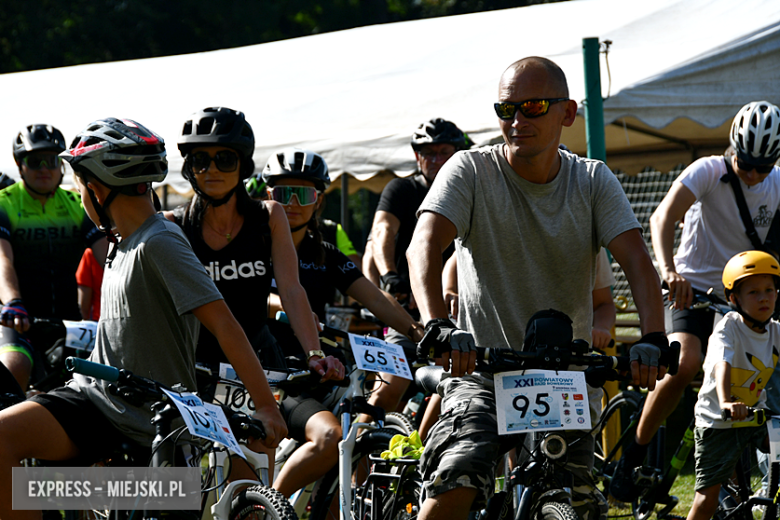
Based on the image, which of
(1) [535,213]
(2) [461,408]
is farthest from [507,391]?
(1) [535,213]

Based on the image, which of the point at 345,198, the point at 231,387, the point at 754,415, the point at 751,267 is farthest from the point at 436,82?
the point at 231,387

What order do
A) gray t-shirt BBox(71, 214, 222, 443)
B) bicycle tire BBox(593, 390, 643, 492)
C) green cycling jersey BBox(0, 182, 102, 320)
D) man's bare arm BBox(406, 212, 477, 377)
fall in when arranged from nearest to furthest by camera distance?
gray t-shirt BBox(71, 214, 222, 443) → man's bare arm BBox(406, 212, 477, 377) → bicycle tire BBox(593, 390, 643, 492) → green cycling jersey BBox(0, 182, 102, 320)

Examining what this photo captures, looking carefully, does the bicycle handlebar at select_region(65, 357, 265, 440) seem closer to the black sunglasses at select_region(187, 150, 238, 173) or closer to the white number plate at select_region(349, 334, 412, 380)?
the black sunglasses at select_region(187, 150, 238, 173)

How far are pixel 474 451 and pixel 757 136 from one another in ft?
11.7

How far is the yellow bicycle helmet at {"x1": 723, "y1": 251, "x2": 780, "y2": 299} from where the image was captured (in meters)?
5.55

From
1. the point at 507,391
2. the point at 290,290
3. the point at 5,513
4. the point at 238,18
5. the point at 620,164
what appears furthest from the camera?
the point at 238,18

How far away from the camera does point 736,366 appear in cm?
559

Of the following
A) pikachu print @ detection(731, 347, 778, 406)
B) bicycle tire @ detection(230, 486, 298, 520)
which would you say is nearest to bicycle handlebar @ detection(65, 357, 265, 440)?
bicycle tire @ detection(230, 486, 298, 520)

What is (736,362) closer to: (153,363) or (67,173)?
(153,363)

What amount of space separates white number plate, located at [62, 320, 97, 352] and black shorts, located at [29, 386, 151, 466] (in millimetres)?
2684

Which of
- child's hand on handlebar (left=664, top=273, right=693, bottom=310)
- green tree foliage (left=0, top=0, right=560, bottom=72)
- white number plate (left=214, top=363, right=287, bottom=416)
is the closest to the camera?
white number plate (left=214, top=363, right=287, bottom=416)

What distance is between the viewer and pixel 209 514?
3930mm

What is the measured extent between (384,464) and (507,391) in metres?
1.75

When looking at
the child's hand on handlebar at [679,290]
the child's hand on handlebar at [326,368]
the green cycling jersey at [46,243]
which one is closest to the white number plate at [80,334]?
the green cycling jersey at [46,243]
